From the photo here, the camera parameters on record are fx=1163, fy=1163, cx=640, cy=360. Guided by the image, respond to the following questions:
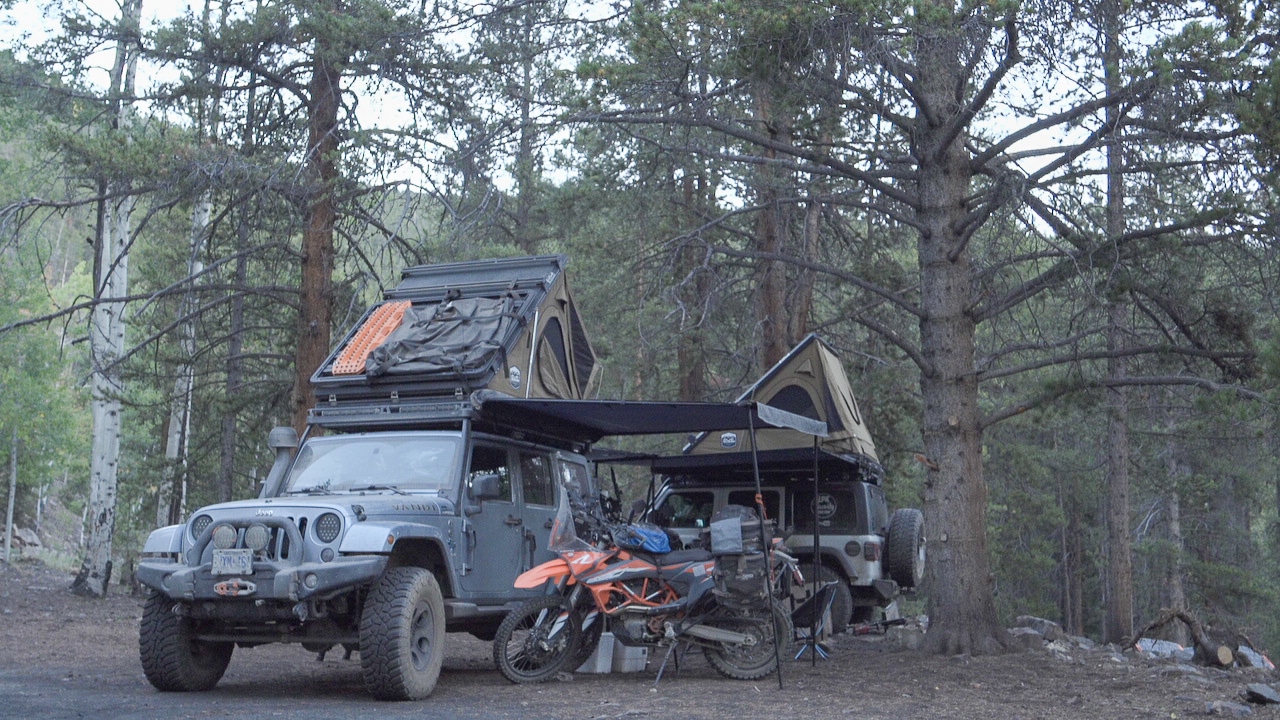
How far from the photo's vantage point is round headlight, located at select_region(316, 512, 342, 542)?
7902 mm

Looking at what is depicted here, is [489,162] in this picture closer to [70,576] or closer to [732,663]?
[732,663]

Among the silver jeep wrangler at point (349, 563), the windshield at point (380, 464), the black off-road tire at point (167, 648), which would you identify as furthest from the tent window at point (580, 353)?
the black off-road tire at point (167, 648)

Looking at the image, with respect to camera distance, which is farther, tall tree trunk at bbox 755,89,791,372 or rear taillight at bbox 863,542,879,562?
tall tree trunk at bbox 755,89,791,372

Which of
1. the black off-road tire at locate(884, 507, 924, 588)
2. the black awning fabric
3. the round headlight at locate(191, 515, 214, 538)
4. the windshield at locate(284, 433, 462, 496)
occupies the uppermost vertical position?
the black awning fabric

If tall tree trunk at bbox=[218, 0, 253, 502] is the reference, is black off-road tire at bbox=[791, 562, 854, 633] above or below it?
below

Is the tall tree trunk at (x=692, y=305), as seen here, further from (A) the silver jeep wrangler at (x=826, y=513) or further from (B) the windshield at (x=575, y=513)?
(B) the windshield at (x=575, y=513)

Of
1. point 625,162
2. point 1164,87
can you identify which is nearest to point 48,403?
point 625,162

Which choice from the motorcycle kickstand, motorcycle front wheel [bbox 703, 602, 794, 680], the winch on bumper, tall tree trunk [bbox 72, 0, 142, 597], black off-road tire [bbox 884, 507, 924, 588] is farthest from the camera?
tall tree trunk [bbox 72, 0, 142, 597]

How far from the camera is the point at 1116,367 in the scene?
41.4ft

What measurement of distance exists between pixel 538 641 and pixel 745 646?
1681 mm

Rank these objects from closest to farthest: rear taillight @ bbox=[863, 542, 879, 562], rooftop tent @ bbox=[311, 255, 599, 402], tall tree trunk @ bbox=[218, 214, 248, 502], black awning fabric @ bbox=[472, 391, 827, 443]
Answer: black awning fabric @ bbox=[472, 391, 827, 443]
rooftop tent @ bbox=[311, 255, 599, 402]
rear taillight @ bbox=[863, 542, 879, 562]
tall tree trunk @ bbox=[218, 214, 248, 502]

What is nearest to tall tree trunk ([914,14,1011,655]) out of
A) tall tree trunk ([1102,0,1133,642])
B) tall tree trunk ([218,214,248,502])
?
tall tree trunk ([1102,0,1133,642])

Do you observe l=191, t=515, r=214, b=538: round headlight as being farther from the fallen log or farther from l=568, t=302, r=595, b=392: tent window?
the fallen log

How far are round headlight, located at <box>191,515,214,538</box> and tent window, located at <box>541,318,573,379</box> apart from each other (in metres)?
3.64
